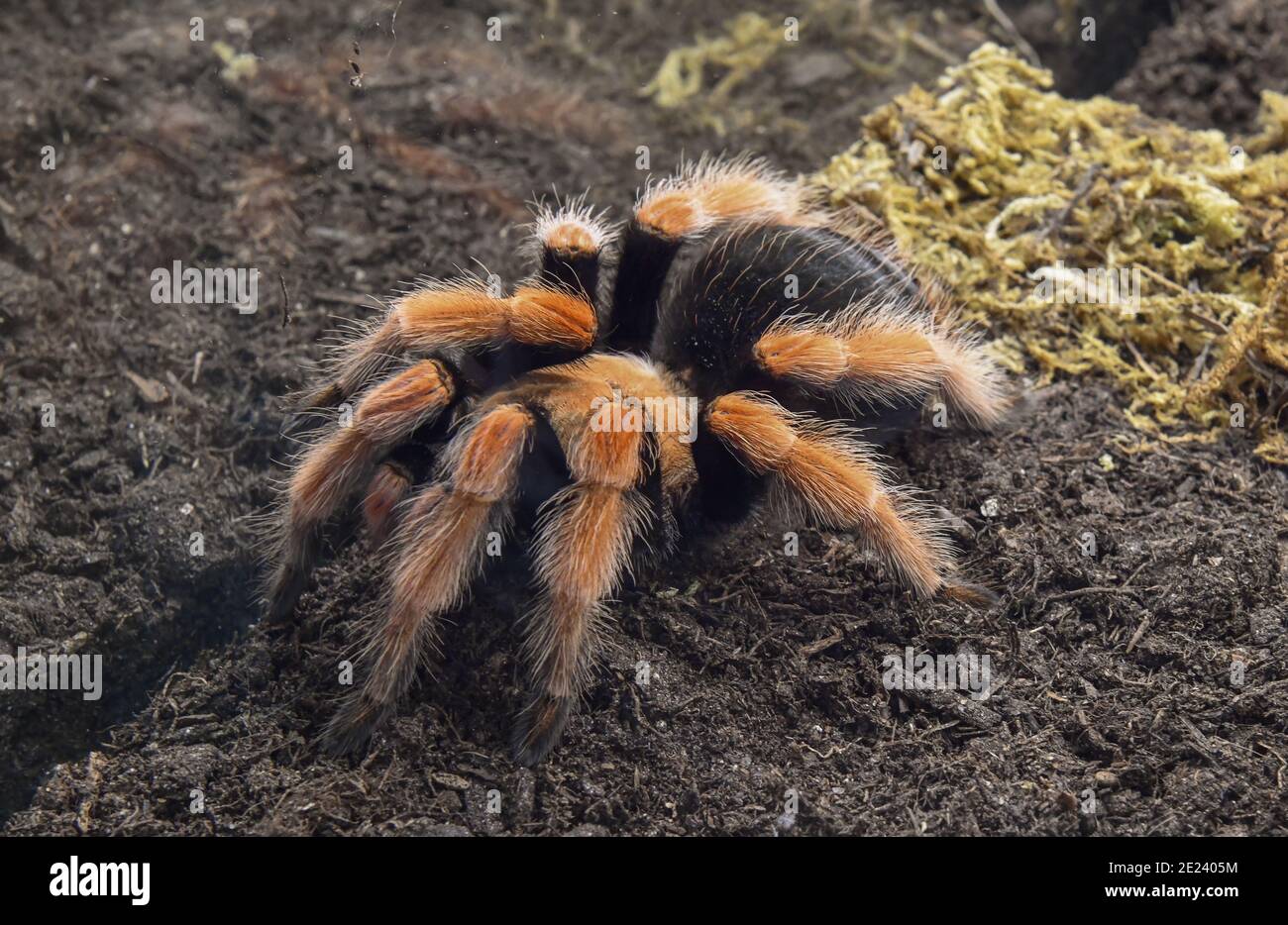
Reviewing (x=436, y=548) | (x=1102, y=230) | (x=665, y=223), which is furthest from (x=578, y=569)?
(x=1102, y=230)

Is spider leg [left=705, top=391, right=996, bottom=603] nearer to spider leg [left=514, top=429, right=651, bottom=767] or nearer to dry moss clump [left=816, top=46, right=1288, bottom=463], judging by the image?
spider leg [left=514, top=429, right=651, bottom=767]

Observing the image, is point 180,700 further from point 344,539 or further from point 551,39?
point 551,39

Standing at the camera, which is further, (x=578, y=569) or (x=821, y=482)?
(x=821, y=482)

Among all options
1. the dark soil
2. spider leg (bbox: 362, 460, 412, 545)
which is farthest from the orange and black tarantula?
the dark soil

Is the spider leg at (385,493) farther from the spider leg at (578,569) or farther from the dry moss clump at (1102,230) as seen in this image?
the dry moss clump at (1102,230)

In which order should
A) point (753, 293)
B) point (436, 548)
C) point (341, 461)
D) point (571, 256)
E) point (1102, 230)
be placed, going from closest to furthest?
point (436, 548), point (341, 461), point (571, 256), point (753, 293), point (1102, 230)

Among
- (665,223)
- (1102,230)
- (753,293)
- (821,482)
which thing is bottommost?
(821,482)

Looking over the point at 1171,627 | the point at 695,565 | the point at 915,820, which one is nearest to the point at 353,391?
the point at 695,565

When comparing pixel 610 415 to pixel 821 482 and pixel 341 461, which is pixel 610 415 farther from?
pixel 341 461
